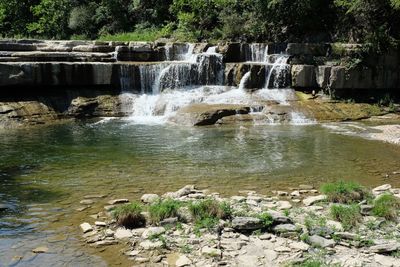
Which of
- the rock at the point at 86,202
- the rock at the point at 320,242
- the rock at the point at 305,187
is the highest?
the rock at the point at 320,242

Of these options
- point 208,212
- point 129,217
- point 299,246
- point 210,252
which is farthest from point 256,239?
point 129,217

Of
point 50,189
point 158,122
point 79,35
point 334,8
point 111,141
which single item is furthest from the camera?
point 79,35

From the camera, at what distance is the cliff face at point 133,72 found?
19.7 metres

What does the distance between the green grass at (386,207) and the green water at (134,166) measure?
7.23ft

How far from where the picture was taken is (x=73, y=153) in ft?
43.4

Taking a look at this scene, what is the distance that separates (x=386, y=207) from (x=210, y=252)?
3.24 meters

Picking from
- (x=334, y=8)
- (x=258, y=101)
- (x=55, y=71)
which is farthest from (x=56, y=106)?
(x=334, y=8)

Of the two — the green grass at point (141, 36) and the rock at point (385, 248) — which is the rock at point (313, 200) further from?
the green grass at point (141, 36)

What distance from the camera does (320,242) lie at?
6449 millimetres

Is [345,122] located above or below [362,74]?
below

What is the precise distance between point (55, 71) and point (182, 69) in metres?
5.55

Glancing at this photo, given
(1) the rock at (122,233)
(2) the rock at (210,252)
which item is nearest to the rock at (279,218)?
(2) the rock at (210,252)

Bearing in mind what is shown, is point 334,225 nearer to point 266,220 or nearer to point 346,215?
point 346,215

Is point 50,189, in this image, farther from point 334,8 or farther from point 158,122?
point 334,8
